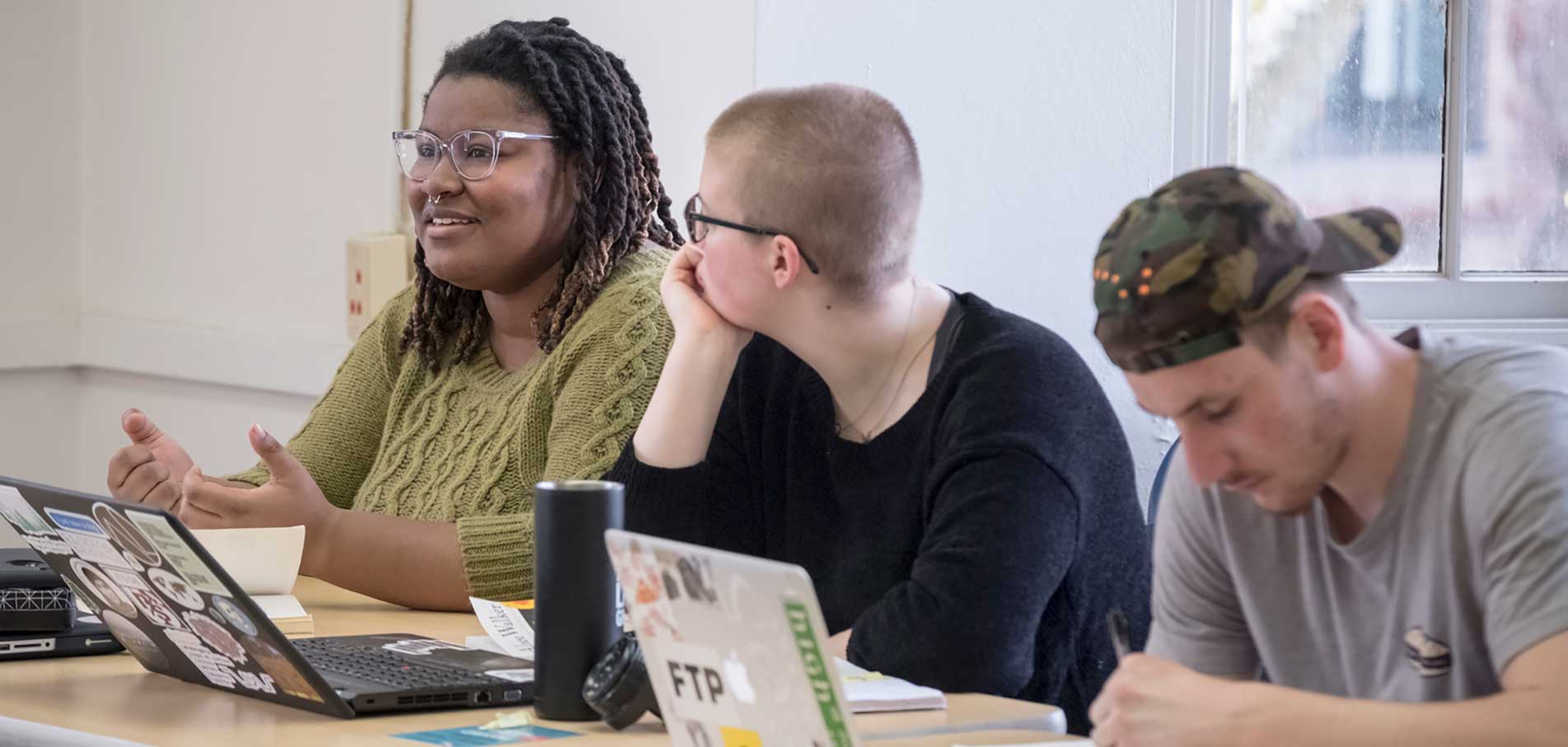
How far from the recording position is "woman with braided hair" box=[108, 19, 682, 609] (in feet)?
6.83

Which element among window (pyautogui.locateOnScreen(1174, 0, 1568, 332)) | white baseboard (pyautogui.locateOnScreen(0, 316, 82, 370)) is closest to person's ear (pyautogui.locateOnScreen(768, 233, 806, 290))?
window (pyautogui.locateOnScreen(1174, 0, 1568, 332))

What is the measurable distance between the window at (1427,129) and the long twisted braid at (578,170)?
853 millimetres

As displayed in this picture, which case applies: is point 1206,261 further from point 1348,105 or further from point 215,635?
point 1348,105

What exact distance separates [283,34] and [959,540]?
7.45ft

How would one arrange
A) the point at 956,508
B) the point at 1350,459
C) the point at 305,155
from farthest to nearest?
1. the point at 305,155
2. the point at 956,508
3. the point at 1350,459

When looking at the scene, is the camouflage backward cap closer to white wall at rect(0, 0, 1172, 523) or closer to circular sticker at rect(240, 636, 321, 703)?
circular sticker at rect(240, 636, 321, 703)

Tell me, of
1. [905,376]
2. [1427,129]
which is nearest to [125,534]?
[905,376]

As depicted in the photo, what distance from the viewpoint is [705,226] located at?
1926mm

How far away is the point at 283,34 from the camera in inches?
136

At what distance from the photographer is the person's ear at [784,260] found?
1857mm

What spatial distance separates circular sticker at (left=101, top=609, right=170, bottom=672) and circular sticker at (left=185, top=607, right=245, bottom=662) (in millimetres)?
123

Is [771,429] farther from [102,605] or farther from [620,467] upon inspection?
[102,605]

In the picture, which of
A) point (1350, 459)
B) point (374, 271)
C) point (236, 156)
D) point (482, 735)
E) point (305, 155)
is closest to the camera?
point (1350, 459)

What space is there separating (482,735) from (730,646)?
334mm
